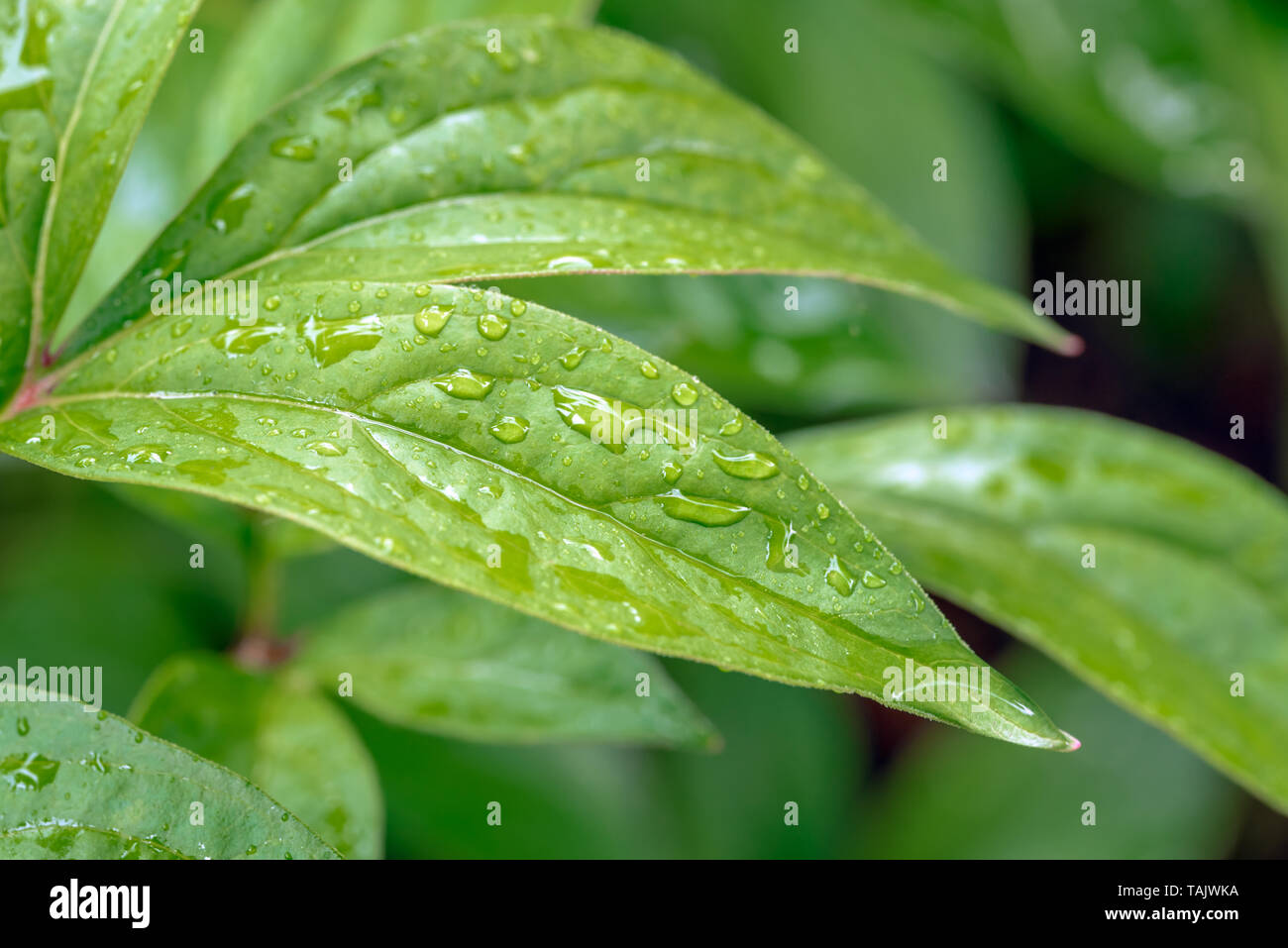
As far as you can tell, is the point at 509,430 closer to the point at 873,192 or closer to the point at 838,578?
the point at 838,578

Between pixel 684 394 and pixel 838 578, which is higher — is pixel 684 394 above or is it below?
above

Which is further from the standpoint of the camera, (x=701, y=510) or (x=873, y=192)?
(x=873, y=192)

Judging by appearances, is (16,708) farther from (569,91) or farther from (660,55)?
(660,55)

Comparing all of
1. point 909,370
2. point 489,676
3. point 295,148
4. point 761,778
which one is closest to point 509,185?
point 295,148

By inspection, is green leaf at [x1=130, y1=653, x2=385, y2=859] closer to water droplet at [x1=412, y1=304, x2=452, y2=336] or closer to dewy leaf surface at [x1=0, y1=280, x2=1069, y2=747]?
dewy leaf surface at [x1=0, y1=280, x2=1069, y2=747]

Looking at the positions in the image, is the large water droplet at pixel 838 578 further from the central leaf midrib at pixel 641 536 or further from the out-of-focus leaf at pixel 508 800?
the out-of-focus leaf at pixel 508 800

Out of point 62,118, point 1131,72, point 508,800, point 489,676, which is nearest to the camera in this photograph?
point 62,118
